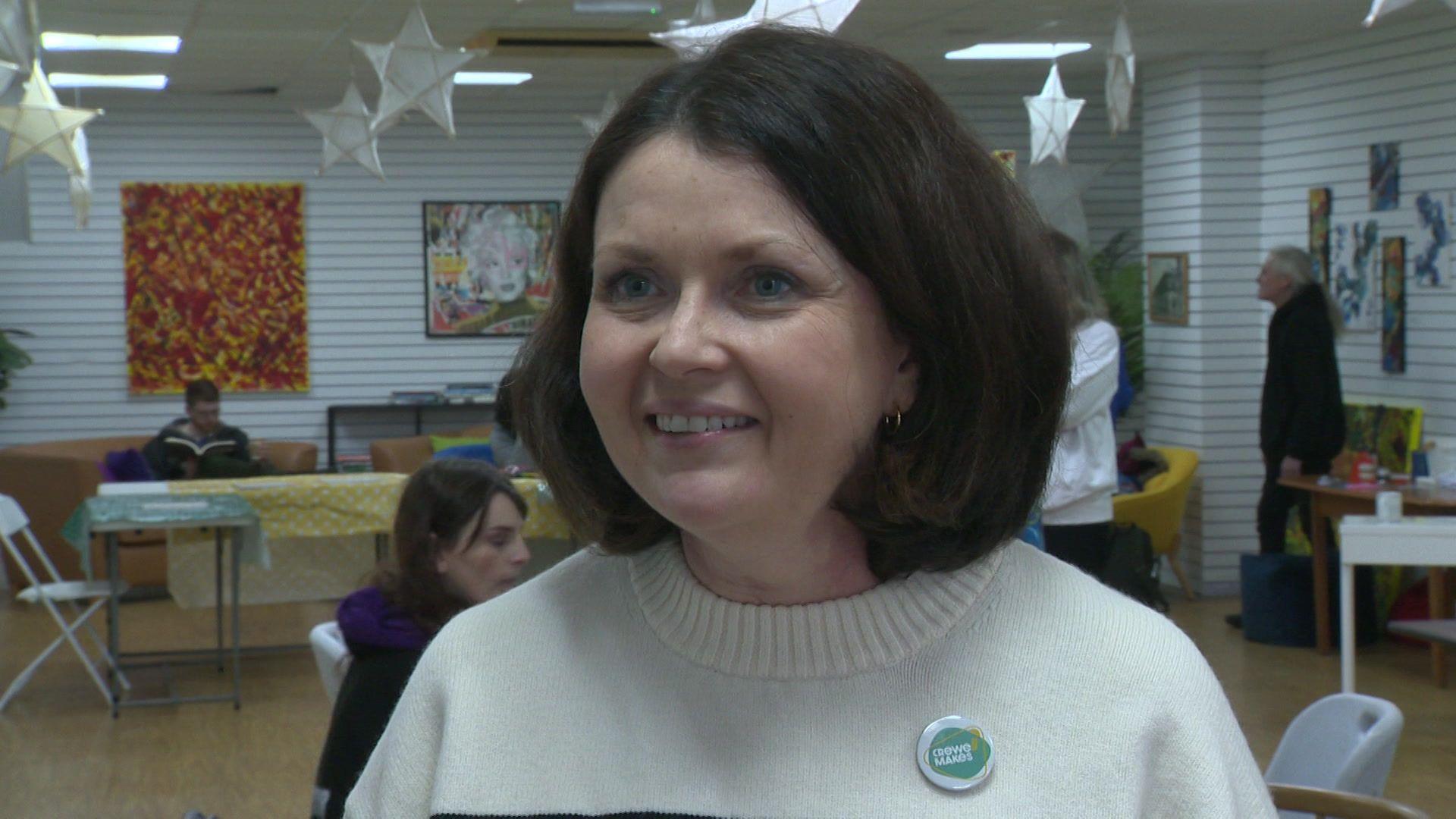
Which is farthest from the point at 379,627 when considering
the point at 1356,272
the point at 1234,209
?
the point at 1234,209

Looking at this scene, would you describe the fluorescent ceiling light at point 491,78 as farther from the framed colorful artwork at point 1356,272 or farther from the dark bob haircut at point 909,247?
the dark bob haircut at point 909,247

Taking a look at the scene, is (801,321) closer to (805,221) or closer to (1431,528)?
(805,221)

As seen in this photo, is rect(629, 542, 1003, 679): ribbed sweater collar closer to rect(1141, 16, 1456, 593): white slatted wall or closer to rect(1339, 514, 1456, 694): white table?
rect(1339, 514, 1456, 694): white table

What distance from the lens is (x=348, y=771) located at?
3.09 meters

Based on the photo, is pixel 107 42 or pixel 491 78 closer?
pixel 107 42

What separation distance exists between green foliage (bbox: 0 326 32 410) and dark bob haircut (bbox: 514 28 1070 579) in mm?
11178

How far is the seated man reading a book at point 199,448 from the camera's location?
33.1 feet

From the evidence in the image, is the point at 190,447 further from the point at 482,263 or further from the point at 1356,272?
the point at 1356,272

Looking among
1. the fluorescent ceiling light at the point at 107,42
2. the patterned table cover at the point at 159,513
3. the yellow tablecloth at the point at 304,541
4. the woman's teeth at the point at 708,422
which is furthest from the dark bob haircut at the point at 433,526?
the fluorescent ceiling light at the point at 107,42

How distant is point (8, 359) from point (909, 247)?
11.5 meters

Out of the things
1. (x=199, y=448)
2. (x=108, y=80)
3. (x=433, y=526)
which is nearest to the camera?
(x=433, y=526)

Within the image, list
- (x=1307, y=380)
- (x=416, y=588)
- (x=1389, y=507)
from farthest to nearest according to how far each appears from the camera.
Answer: (x=1307, y=380) → (x=1389, y=507) → (x=416, y=588)

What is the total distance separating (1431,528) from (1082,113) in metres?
6.76

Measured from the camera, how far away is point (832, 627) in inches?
51.7
